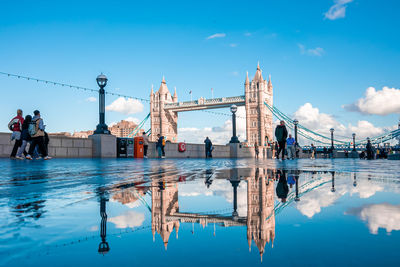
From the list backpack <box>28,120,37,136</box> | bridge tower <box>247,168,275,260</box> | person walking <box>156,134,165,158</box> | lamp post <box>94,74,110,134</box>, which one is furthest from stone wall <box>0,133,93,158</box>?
bridge tower <box>247,168,275,260</box>

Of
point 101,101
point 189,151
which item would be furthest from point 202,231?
point 189,151

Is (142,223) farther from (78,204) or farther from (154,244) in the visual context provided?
(78,204)

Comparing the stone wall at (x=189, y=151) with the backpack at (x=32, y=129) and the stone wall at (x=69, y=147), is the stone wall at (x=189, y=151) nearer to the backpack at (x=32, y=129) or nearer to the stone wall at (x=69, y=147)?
the stone wall at (x=69, y=147)

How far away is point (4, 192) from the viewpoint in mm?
2688

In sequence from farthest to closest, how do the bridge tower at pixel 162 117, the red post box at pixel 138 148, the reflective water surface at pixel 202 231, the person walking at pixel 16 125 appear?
1. the bridge tower at pixel 162 117
2. the red post box at pixel 138 148
3. the person walking at pixel 16 125
4. the reflective water surface at pixel 202 231

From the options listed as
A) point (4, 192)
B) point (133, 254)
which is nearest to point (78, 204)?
point (4, 192)

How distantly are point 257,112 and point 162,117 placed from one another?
24013mm

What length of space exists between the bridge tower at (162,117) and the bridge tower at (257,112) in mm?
20595

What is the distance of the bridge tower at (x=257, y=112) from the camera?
75.4 m

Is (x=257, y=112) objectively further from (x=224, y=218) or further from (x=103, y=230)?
(x=103, y=230)

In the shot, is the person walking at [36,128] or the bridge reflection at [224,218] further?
the person walking at [36,128]

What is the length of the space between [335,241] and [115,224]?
2.76ft

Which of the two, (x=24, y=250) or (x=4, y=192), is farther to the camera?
(x=4, y=192)

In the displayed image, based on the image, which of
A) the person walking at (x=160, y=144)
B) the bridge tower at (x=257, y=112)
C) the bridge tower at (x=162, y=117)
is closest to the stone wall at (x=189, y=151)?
the person walking at (x=160, y=144)
